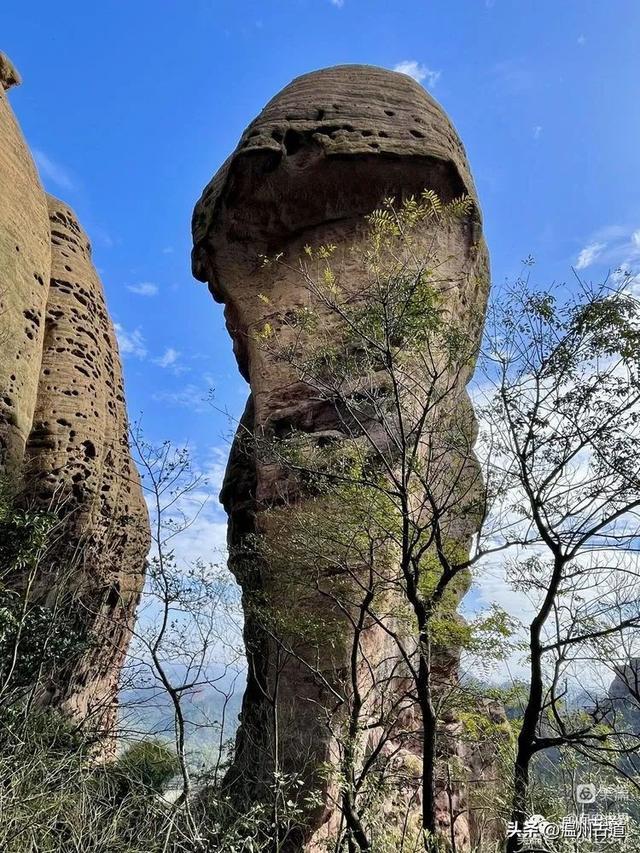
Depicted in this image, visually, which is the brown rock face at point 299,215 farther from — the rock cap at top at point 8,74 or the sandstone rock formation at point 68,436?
the rock cap at top at point 8,74

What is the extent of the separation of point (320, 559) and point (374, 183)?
5.65 m

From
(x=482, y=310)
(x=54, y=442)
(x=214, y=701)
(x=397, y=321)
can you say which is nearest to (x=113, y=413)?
(x=54, y=442)

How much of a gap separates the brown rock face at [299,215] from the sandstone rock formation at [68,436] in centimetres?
162

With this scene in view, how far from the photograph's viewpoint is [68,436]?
25.0 ft

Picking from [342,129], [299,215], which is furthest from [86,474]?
[342,129]

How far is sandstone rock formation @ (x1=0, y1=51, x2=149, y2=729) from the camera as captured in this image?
7.04 meters

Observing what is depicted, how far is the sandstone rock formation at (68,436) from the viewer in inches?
277

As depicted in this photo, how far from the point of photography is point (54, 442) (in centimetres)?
745

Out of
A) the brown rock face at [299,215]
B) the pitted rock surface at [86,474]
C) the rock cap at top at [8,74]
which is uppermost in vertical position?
the rock cap at top at [8,74]

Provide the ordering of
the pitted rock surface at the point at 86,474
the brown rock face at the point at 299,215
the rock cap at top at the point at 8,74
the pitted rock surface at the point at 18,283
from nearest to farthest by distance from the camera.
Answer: the pitted rock surface at the point at 18,283 → the pitted rock surface at the point at 86,474 → the brown rock face at the point at 299,215 → the rock cap at top at the point at 8,74

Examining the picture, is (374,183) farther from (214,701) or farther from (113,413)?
(214,701)

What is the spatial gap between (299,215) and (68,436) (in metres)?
4.71

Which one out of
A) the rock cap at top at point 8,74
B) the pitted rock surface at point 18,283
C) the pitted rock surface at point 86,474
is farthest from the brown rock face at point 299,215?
the rock cap at top at point 8,74

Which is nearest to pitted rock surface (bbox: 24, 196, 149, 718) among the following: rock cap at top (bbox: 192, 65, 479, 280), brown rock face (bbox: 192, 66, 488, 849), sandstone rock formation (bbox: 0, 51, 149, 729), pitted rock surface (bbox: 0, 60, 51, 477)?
sandstone rock formation (bbox: 0, 51, 149, 729)
